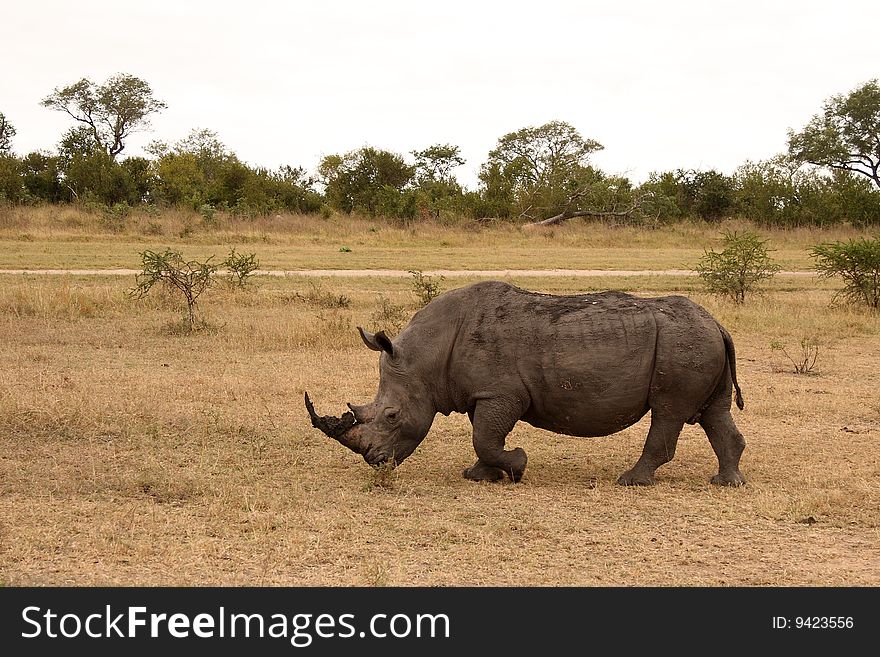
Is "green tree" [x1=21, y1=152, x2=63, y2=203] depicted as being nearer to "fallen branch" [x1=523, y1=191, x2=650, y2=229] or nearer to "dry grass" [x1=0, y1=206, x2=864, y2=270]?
"dry grass" [x1=0, y1=206, x2=864, y2=270]

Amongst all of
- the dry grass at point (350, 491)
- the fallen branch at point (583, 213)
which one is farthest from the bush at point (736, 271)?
the fallen branch at point (583, 213)

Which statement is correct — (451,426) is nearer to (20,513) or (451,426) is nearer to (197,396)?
(197,396)

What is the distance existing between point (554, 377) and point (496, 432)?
59 cm

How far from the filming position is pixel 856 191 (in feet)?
120

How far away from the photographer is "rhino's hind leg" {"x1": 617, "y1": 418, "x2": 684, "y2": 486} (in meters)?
7.70

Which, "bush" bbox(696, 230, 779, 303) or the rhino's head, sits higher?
"bush" bbox(696, 230, 779, 303)

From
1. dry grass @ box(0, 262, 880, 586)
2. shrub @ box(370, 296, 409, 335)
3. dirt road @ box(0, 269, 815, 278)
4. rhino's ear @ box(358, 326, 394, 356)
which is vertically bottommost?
dry grass @ box(0, 262, 880, 586)

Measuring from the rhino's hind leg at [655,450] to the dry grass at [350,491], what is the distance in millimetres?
152

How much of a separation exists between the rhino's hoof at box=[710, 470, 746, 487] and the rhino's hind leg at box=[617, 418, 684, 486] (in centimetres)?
40

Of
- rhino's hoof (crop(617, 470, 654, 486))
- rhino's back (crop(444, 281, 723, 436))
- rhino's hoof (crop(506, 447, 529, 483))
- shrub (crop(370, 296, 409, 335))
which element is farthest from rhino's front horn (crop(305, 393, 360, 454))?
shrub (crop(370, 296, 409, 335))

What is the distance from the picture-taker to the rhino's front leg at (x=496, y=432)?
25.2 ft

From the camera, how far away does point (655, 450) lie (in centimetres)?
774

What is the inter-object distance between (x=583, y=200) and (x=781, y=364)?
2837cm

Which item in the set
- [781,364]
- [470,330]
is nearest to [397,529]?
[470,330]
